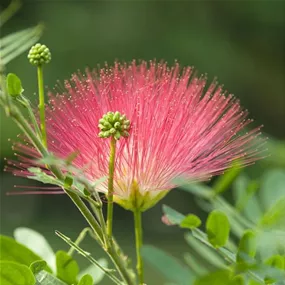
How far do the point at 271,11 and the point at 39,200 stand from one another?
2.90m

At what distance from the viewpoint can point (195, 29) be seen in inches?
279

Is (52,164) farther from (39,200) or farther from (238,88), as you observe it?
(39,200)

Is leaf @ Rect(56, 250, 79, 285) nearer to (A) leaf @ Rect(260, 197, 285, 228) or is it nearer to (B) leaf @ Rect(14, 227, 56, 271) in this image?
(B) leaf @ Rect(14, 227, 56, 271)

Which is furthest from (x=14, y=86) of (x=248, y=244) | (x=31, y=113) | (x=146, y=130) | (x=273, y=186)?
(x=273, y=186)

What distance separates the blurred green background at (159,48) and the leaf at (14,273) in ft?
17.7

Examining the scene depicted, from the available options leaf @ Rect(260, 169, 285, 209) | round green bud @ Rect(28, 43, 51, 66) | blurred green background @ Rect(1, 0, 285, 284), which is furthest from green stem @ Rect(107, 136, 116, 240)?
blurred green background @ Rect(1, 0, 285, 284)

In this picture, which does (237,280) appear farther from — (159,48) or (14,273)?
(159,48)

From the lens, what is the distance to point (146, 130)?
83cm

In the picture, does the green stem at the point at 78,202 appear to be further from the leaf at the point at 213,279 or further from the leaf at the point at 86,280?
the leaf at the point at 213,279

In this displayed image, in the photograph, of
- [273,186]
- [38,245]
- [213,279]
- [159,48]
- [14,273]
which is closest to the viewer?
[213,279]

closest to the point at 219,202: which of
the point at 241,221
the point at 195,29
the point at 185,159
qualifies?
the point at 241,221

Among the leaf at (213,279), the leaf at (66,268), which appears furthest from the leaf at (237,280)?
the leaf at (66,268)

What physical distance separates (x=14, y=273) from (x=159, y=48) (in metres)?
6.01

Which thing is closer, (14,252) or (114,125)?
(114,125)
